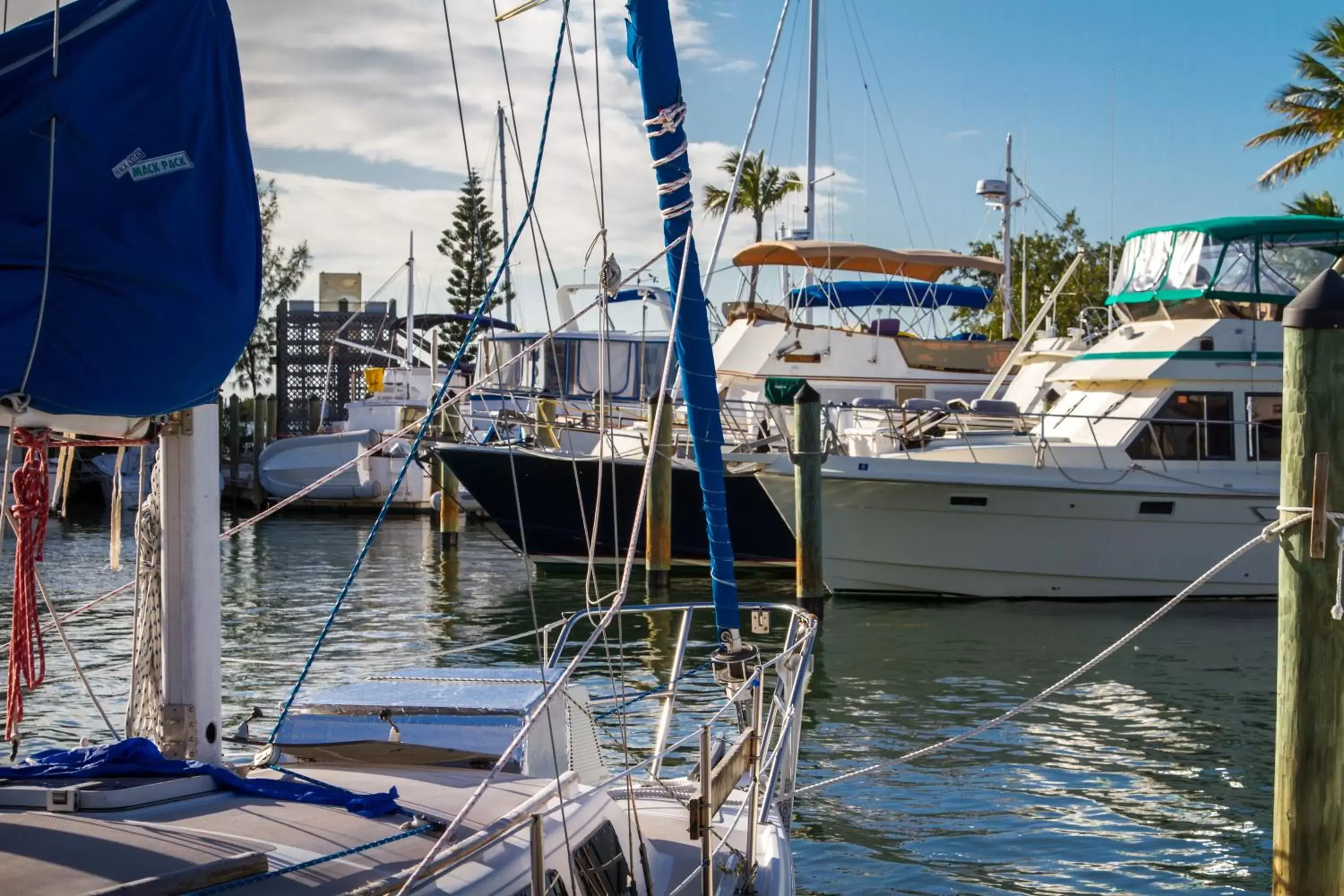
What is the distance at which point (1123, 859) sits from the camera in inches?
316

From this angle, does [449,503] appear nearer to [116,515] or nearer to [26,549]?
[116,515]

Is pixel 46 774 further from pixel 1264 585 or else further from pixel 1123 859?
pixel 1264 585

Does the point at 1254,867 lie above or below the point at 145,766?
below

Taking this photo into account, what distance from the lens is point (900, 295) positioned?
88.9ft

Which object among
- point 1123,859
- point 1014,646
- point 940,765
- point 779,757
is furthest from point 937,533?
point 779,757

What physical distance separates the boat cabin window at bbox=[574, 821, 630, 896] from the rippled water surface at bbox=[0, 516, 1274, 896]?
3.20 m

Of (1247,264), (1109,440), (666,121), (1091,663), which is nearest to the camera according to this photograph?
(666,121)

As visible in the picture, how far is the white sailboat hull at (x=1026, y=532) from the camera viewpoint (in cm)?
1695

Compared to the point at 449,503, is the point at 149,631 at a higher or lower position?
higher

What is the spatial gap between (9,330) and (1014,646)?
41.6 ft

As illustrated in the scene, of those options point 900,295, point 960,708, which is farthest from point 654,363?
point 960,708

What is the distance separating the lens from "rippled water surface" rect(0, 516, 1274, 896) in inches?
318

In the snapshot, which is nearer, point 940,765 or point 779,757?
point 779,757

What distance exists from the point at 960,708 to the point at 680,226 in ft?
21.7
